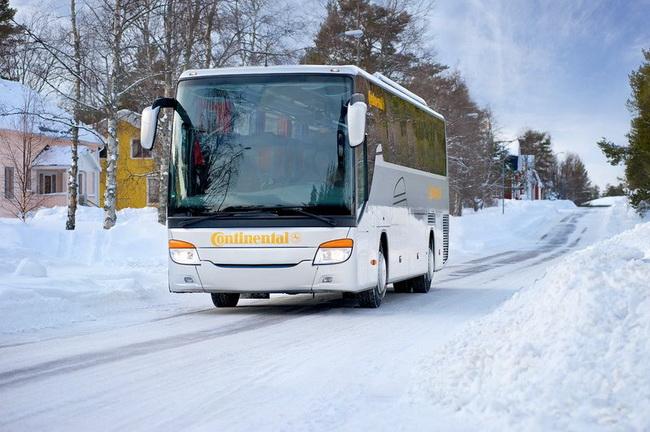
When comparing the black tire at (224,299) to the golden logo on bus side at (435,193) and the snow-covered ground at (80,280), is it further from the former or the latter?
the golden logo on bus side at (435,193)

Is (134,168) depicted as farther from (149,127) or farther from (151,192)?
(149,127)

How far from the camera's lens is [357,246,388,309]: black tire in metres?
14.4

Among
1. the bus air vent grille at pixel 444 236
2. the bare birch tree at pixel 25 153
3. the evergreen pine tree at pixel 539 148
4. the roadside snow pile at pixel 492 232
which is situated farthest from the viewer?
the evergreen pine tree at pixel 539 148

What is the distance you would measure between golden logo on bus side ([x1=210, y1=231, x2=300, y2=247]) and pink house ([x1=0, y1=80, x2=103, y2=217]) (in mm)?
29086

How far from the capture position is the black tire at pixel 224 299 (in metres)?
14.9

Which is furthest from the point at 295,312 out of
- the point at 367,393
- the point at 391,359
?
the point at 367,393

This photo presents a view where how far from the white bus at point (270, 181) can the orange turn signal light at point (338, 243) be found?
0.01 meters

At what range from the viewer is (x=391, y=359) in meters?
8.84

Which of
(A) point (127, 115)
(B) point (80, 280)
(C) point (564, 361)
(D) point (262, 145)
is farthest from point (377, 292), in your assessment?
(A) point (127, 115)

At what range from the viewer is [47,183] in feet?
188

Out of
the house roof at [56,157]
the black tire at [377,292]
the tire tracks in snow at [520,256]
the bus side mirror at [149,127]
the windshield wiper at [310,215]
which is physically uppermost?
the house roof at [56,157]

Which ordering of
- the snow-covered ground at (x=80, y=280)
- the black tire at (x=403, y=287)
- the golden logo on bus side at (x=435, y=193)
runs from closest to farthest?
1. the snow-covered ground at (x=80, y=280)
2. the black tire at (x=403, y=287)
3. the golden logo on bus side at (x=435, y=193)

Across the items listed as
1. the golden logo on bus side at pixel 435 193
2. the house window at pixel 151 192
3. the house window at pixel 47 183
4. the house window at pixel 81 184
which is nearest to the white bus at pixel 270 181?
the golden logo on bus side at pixel 435 193

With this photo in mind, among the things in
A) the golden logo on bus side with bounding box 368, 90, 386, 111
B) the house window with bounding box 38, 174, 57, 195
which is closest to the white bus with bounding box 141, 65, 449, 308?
the golden logo on bus side with bounding box 368, 90, 386, 111
